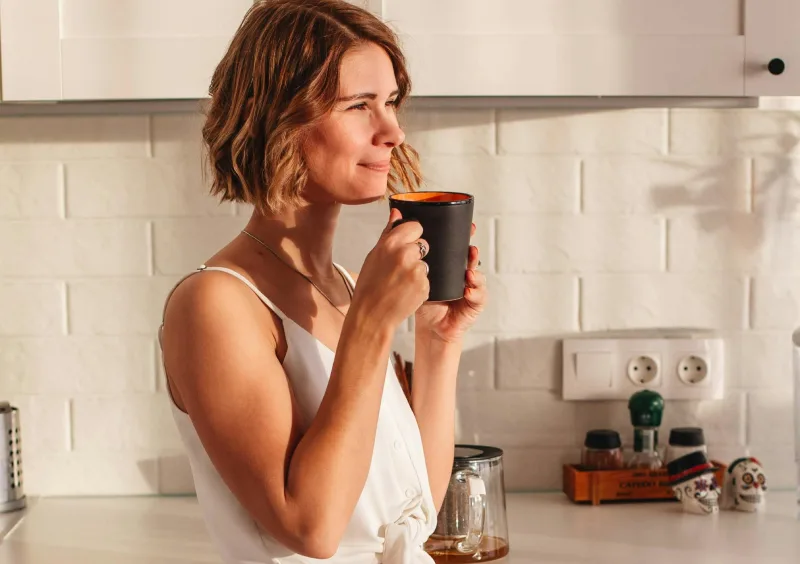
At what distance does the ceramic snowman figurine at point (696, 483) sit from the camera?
5.01ft

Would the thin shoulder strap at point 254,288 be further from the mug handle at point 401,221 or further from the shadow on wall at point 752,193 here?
the shadow on wall at point 752,193

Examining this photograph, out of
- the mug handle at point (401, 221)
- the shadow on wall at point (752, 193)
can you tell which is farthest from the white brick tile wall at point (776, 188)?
the mug handle at point (401, 221)

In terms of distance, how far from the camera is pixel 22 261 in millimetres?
1680

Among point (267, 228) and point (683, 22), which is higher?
point (683, 22)

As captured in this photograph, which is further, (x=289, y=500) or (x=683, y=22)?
(x=683, y=22)

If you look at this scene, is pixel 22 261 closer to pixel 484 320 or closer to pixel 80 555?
pixel 80 555

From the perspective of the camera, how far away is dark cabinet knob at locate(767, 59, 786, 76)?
1344mm

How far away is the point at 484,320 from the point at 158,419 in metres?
0.57

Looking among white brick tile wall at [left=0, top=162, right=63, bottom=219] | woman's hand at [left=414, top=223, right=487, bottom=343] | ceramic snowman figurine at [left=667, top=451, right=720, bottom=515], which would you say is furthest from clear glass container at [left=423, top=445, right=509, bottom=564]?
white brick tile wall at [left=0, top=162, right=63, bottom=219]

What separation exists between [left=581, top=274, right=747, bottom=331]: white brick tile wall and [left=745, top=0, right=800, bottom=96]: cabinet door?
1.45 feet

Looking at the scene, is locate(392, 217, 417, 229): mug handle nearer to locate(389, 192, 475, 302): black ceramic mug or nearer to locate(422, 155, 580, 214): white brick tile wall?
locate(389, 192, 475, 302): black ceramic mug

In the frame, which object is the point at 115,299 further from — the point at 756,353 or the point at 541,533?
the point at 756,353

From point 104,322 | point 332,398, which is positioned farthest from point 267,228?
point 104,322

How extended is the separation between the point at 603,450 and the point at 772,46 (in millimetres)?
666
